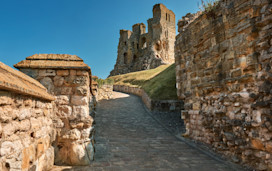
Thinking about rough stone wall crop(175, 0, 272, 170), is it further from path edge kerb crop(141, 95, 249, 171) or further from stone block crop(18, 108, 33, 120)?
stone block crop(18, 108, 33, 120)

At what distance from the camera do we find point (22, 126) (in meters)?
2.42

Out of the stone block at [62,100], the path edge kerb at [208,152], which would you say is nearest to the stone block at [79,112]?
the stone block at [62,100]

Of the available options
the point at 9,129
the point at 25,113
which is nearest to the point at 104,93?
the point at 25,113

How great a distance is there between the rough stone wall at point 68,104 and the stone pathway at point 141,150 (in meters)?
0.33

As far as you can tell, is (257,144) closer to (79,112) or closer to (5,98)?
(79,112)

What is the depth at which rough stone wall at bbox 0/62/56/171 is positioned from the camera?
2008 mm

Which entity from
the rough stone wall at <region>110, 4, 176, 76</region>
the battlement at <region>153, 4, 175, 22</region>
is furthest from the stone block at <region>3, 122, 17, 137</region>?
the battlement at <region>153, 4, 175, 22</region>

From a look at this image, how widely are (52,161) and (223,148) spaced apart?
4.57 meters

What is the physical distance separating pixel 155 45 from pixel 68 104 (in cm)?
3502

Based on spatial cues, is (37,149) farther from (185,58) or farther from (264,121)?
(185,58)

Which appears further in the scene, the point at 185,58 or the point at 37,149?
the point at 185,58

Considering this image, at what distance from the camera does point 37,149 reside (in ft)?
9.61

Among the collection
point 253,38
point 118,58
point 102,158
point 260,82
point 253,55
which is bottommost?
point 102,158

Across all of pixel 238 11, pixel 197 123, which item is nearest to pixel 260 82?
pixel 238 11
